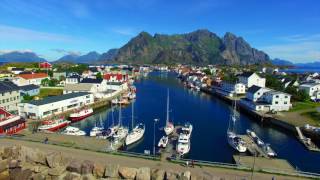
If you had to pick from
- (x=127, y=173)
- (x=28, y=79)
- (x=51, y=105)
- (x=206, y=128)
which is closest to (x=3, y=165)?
(x=127, y=173)

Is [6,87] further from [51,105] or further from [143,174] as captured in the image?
[143,174]

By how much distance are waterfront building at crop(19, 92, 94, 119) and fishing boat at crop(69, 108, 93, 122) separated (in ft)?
8.41

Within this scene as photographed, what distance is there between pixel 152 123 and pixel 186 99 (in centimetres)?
2586

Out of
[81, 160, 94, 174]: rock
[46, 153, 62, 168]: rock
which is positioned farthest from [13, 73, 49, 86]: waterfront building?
[81, 160, 94, 174]: rock

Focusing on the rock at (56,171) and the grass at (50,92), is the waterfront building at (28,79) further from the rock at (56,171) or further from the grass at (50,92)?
the rock at (56,171)

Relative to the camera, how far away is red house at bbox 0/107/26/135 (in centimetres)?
2787

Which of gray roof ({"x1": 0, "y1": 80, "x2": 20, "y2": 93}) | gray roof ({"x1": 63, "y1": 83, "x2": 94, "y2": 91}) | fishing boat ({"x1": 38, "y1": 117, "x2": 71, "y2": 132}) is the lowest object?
fishing boat ({"x1": 38, "y1": 117, "x2": 71, "y2": 132})

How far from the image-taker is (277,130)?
3709 centimetres

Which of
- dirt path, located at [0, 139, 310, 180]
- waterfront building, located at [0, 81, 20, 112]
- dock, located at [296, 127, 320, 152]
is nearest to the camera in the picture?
dirt path, located at [0, 139, 310, 180]

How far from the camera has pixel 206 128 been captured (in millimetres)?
37719

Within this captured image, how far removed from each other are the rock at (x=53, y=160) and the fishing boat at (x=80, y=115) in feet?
78.3

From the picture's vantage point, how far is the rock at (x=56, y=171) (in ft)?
48.9

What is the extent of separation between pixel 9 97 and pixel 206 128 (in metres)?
24.8

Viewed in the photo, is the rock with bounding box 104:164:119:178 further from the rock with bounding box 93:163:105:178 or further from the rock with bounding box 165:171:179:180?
the rock with bounding box 165:171:179:180
